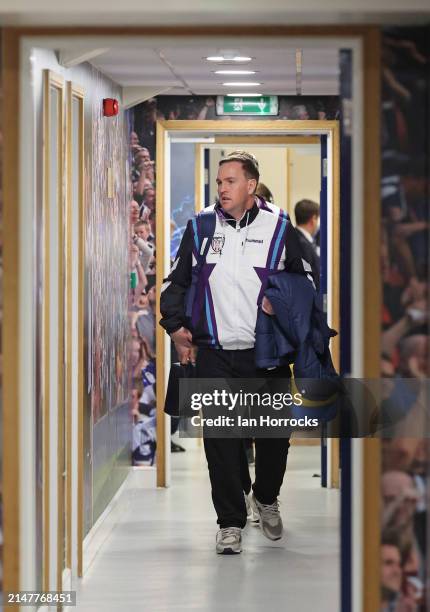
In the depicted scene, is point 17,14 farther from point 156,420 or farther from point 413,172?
point 156,420

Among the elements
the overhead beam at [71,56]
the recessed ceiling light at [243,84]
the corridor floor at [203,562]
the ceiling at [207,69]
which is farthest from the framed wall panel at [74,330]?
the recessed ceiling light at [243,84]

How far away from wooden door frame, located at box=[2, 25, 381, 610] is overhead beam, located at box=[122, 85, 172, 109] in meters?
3.30

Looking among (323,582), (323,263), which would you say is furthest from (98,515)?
(323,263)

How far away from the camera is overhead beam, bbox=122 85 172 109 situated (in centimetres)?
697

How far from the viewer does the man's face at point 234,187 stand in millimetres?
5625

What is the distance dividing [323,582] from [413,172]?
2182 millimetres

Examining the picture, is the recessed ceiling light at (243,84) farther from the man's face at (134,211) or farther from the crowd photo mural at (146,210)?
the man's face at (134,211)

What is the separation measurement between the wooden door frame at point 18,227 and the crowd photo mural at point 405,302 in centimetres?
3

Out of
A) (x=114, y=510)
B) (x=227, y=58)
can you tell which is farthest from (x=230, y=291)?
(x=114, y=510)

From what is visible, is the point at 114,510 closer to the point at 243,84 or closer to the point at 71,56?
the point at 243,84

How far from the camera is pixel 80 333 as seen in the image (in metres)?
5.03

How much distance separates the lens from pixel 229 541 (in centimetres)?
568

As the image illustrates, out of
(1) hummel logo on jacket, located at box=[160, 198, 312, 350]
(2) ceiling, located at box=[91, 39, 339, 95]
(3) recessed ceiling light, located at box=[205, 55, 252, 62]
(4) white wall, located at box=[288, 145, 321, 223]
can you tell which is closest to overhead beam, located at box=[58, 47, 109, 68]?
(2) ceiling, located at box=[91, 39, 339, 95]

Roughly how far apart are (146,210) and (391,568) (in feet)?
13.2
